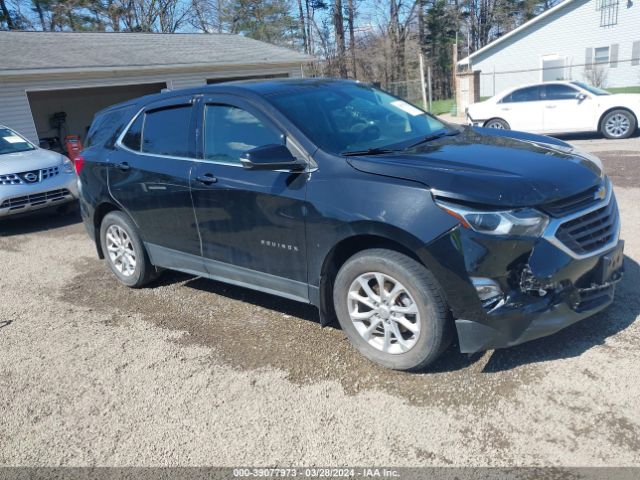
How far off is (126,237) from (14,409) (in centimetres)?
218

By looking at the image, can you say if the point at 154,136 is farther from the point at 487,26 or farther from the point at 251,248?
the point at 487,26

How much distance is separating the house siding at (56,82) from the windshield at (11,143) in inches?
201

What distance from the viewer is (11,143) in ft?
30.7

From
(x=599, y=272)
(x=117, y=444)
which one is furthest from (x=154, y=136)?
(x=599, y=272)

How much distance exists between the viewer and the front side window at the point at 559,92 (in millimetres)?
13500

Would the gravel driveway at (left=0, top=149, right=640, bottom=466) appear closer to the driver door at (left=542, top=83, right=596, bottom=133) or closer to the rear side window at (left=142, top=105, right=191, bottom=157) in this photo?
the rear side window at (left=142, top=105, right=191, bottom=157)

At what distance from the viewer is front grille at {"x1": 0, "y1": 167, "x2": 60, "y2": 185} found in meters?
8.24

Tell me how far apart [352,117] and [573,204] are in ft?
5.63


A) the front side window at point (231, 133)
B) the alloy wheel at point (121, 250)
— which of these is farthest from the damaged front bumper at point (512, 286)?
the alloy wheel at point (121, 250)

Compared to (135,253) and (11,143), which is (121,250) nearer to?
(135,253)

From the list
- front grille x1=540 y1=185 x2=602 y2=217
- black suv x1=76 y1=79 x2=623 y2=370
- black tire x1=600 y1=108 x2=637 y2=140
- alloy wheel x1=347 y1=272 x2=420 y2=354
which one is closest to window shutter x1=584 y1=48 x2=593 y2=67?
black tire x1=600 y1=108 x2=637 y2=140

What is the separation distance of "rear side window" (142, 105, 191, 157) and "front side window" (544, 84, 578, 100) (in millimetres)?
11466

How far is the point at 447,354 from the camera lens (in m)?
3.69

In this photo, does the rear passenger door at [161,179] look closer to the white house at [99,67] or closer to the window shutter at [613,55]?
the white house at [99,67]
